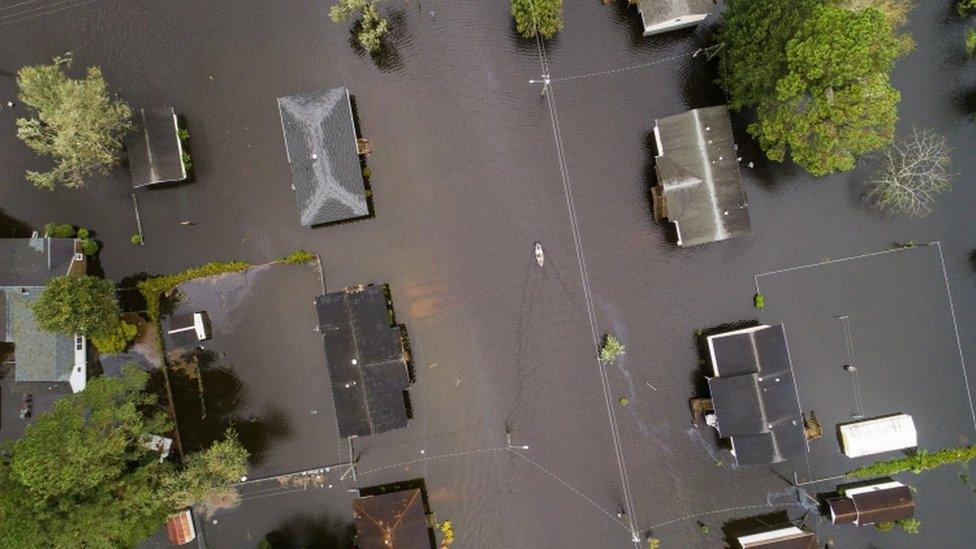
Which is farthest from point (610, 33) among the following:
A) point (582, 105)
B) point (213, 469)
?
point (213, 469)

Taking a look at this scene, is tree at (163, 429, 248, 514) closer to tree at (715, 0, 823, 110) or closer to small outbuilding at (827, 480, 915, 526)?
small outbuilding at (827, 480, 915, 526)

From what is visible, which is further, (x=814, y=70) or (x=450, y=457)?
(x=450, y=457)

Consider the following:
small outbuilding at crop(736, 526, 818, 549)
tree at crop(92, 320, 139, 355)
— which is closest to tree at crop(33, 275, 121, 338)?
tree at crop(92, 320, 139, 355)

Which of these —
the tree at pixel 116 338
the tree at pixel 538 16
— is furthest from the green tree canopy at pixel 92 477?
the tree at pixel 538 16

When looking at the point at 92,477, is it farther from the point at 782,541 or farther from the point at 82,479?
the point at 782,541

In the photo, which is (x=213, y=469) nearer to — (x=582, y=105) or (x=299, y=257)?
(x=299, y=257)

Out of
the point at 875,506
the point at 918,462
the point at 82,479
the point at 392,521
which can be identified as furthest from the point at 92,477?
the point at 918,462

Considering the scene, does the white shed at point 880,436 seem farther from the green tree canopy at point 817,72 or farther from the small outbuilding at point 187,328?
the small outbuilding at point 187,328

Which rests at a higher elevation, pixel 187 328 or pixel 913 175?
pixel 913 175
